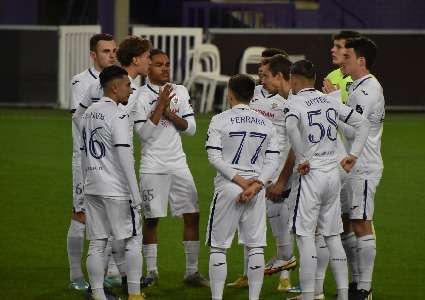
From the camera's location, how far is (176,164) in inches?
429

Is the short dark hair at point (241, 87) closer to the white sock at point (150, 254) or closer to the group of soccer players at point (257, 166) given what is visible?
the group of soccer players at point (257, 166)

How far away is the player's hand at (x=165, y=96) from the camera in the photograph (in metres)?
10.2

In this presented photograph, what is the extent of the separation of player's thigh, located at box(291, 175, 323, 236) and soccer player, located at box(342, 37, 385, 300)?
682mm

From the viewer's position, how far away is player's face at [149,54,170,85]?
10.7m

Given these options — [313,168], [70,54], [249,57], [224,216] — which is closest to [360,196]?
[313,168]

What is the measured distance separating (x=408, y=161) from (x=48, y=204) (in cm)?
639

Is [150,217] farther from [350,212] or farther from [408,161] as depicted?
[408,161]

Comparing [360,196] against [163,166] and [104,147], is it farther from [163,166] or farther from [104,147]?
[104,147]

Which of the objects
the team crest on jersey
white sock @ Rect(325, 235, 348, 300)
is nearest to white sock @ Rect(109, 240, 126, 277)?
white sock @ Rect(325, 235, 348, 300)

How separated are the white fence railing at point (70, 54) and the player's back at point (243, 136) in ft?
56.2

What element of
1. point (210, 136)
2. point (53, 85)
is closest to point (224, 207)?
point (210, 136)

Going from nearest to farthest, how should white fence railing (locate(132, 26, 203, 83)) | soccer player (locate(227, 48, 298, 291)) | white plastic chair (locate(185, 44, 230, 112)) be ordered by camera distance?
soccer player (locate(227, 48, 298, 291))
white plastic chair (locate(185, 44, 230, 112))
white fence railing (locate(132, 26, 203, 83))

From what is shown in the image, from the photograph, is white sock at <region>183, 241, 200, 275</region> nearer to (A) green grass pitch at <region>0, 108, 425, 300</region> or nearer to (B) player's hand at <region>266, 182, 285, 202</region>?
(A) green grass pitch at <region>0, 108, 425, 300</region>

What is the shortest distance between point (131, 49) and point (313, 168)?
1.91m
